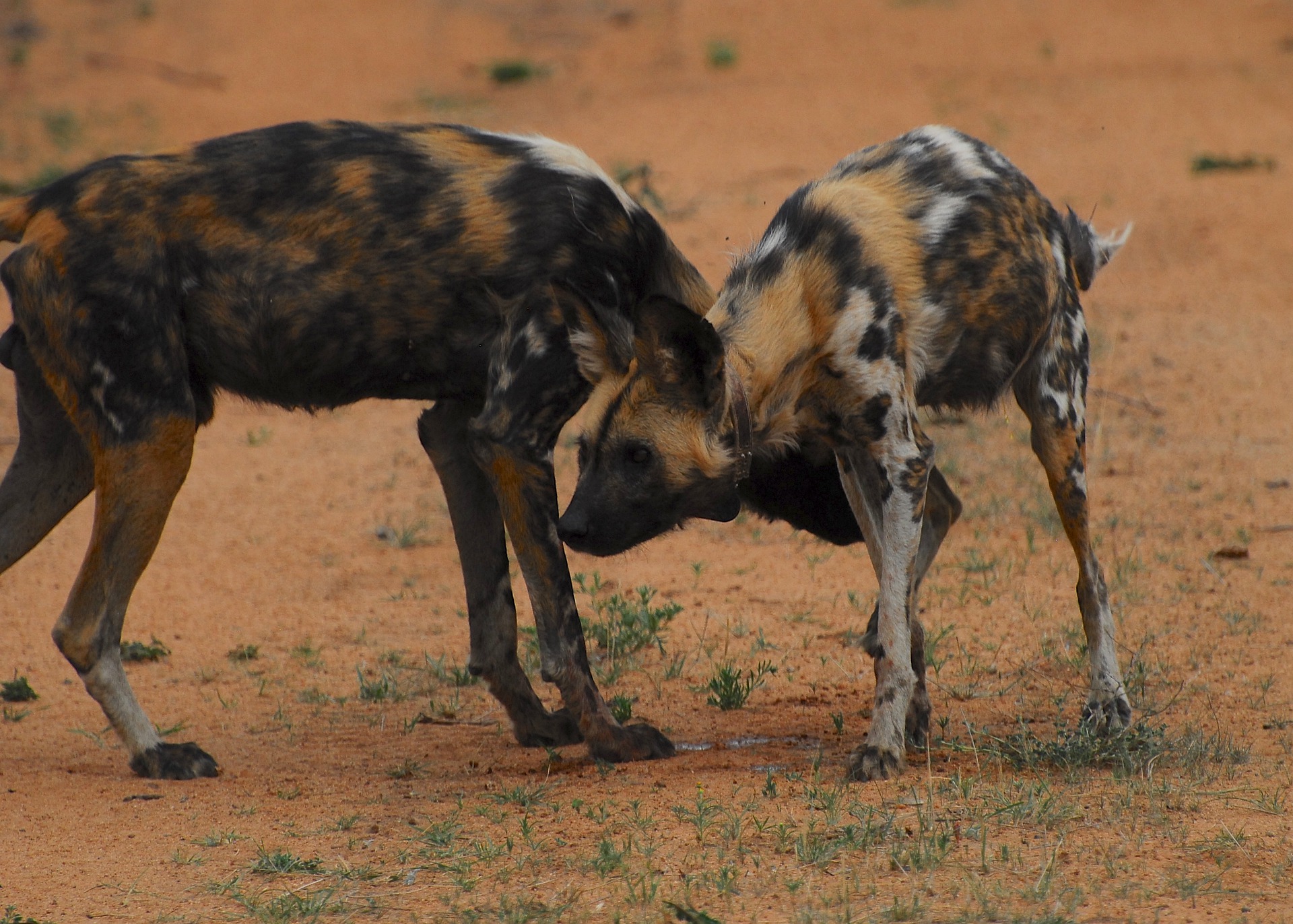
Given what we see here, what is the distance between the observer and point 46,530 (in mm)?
4324

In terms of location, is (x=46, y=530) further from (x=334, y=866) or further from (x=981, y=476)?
(x=981, y=476)

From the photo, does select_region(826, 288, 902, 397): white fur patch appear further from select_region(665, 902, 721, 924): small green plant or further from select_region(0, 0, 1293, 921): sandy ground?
select_region(665, 902, 721, 924): small green plant

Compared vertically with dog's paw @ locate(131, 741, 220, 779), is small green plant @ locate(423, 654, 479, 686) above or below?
above

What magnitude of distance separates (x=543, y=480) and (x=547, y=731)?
0.82m

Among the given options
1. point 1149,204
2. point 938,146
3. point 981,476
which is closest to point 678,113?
point 1149,204

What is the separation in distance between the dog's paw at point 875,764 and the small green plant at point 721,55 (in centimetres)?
1251

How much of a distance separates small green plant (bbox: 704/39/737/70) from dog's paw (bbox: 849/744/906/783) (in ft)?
41.0

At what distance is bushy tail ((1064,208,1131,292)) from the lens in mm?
→ 4539

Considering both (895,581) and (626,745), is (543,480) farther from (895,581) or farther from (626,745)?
(895,581)

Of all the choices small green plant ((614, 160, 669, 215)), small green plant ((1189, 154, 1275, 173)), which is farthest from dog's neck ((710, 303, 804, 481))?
small green plant ((1189, 154, 1275, 173))

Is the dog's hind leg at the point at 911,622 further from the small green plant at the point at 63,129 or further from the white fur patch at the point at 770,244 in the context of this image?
the small green plant at the point at 63,129

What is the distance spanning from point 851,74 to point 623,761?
1181cm

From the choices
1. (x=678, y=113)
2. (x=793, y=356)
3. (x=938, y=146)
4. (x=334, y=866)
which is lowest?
(x=334, y=866)

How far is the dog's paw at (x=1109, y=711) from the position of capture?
4.11 meters
